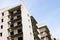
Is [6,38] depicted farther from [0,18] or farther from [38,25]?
[38,25]

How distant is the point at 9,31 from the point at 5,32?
125cm

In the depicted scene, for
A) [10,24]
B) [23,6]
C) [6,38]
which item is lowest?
[6,38]

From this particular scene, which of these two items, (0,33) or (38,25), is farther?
(38,25)

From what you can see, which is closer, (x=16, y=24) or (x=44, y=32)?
(x=16, y=24)

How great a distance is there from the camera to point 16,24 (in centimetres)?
5341

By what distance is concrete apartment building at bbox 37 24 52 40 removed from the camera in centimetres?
6550

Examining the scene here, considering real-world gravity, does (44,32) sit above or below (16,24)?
below

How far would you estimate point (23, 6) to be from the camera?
56375 millimetres

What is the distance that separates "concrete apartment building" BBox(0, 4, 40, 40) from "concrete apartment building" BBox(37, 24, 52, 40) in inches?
278

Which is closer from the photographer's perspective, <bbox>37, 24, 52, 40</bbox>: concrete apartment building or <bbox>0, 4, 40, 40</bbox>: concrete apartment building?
<bbox>0, 4, 40, 40</bbox>: concrete apartment building

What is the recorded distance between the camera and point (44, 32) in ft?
218

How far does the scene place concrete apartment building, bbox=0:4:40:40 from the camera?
5100 cm

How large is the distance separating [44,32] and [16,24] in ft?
54.4

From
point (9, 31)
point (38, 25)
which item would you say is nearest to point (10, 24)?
point (9, 31)
